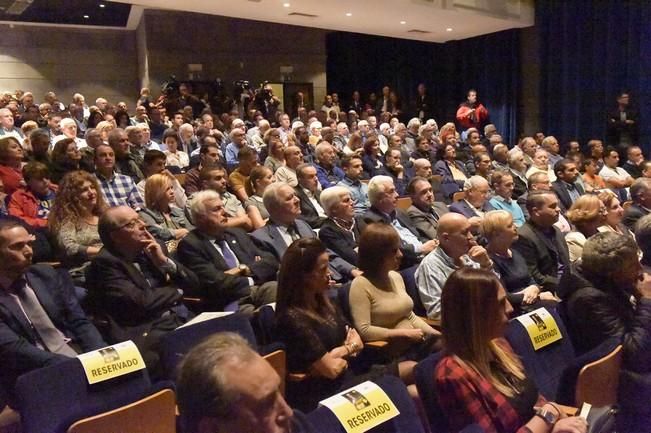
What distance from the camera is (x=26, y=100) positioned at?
27.5 feet

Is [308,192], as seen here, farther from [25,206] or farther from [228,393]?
[228,393]

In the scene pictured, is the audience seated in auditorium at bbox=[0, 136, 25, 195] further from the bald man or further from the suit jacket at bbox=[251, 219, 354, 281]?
the bald man

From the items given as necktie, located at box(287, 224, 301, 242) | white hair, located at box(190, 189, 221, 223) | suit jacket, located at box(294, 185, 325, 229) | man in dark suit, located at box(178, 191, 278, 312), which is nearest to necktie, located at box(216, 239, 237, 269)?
man in dark suit, located at box(178, 191, 278, 312)

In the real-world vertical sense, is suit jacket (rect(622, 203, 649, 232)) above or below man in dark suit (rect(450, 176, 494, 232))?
below

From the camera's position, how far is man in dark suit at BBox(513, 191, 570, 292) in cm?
335

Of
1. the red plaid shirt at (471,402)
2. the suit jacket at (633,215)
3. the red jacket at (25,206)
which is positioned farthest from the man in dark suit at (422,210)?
the red plaid shirt at (471,402)

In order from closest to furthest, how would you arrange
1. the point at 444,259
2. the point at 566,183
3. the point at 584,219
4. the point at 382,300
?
the point at 382,300
the point at 444,259
the point at 584,219
the point at 566,183

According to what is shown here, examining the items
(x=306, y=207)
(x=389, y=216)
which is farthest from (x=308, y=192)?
(x=389, y=216)

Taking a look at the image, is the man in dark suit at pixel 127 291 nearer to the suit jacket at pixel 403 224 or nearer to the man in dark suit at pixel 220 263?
the man in dark suit at pixel 220 263

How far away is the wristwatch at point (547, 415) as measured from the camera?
1650 mm

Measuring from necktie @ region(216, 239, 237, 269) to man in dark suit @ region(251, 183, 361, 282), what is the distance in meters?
0.25

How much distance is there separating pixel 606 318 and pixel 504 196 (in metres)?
2.73

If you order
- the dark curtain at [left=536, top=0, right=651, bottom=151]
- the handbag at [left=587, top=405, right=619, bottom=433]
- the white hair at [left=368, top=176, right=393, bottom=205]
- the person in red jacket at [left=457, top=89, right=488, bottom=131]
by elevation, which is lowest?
the handbag at [left=587, top=405, right=619, bottom=433]

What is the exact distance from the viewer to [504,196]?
4.79 meters
